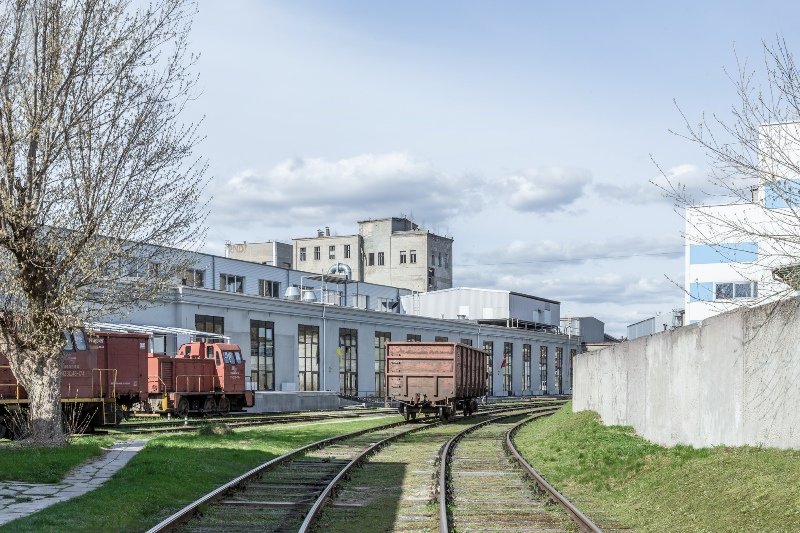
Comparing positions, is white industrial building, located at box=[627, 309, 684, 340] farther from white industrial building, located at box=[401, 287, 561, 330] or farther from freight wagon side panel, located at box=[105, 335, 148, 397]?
white industrial building, located at box=[401, 287, 561, 330]

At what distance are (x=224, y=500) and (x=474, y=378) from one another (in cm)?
2692

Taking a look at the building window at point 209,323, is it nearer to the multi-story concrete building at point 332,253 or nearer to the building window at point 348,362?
the building window at point 348,362

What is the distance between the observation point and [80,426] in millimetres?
27203

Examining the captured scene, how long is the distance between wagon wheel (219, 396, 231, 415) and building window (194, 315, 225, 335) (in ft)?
27.2

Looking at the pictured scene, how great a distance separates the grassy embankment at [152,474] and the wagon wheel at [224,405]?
11278mm

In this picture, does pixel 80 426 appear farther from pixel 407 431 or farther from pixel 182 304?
pixel 182 304

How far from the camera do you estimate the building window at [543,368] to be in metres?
86.8

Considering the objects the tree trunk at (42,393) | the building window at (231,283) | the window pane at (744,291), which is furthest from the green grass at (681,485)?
the building window at (231,283)

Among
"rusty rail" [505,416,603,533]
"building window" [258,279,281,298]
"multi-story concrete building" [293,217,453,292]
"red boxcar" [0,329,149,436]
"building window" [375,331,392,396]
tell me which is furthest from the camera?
"multi-story concrete building" [293,217,453,292]

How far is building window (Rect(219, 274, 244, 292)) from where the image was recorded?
60031mm

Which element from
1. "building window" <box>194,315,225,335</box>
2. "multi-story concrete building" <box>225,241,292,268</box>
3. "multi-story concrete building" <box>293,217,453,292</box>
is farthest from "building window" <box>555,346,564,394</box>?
"building window" <box>194,315,225,335</box>

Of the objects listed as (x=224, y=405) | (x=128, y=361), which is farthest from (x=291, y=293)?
(x=128, y=361)

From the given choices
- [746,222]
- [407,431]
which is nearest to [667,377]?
[746,222]

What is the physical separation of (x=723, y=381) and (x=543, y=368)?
73.5 m
